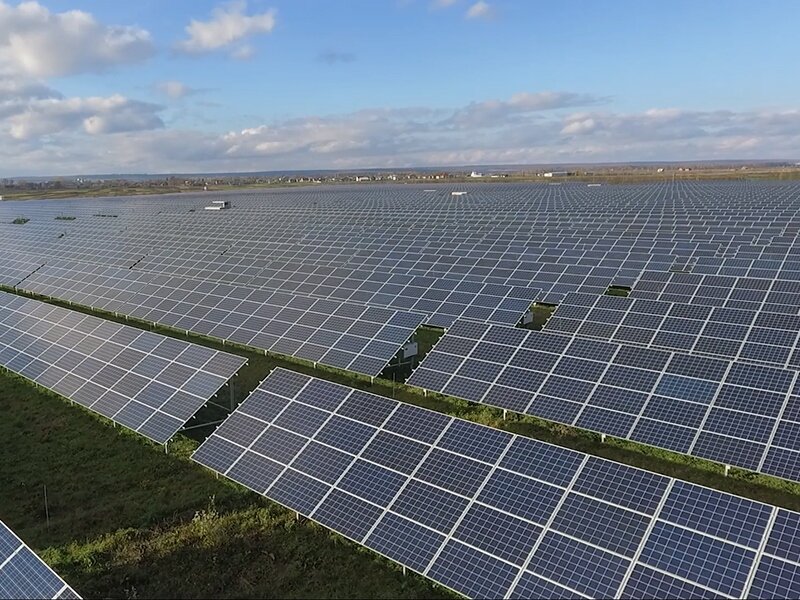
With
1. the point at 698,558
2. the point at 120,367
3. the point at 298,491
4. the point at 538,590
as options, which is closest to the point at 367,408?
the point at 298,491

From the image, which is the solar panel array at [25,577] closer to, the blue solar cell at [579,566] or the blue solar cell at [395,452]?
the blue solar cell at [395,452]

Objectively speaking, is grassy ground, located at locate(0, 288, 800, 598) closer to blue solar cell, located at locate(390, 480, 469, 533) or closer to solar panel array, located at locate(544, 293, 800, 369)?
blue solar cell, located at locate(390, 480, 469, 533)

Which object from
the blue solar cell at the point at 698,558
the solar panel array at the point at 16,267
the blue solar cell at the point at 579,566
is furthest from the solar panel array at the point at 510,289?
the blue solar cell at the point at 579,566

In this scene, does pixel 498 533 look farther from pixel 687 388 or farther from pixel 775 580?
pixel 687 388

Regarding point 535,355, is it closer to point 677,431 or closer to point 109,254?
point 677,431

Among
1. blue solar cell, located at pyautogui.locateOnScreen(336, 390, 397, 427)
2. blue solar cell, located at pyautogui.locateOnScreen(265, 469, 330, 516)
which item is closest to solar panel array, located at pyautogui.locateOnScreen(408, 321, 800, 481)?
blue solar cell, located at pyautogui.locateOnScreen(336, 390, 397, 427)

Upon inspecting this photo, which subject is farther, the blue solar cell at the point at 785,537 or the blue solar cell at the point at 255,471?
the blue solar cell at the point at 255,471

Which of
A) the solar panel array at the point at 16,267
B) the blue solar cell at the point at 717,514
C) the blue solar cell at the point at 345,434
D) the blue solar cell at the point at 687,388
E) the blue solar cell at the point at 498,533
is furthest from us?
the solar panel array at the point at 16,267

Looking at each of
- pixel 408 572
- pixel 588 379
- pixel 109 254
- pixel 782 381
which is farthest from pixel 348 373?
pixel 109 254
